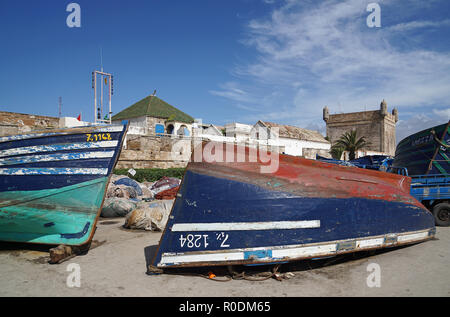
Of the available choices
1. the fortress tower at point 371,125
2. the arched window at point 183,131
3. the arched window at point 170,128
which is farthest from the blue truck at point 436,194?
the fortress tower at point 371,125

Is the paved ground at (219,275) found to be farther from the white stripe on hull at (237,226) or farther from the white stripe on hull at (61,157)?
the white stripe on hull at (61,157)

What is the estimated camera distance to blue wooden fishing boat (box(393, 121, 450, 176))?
8234mm

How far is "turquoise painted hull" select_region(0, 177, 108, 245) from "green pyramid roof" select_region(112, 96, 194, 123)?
75.0 feet

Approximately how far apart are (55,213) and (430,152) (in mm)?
10415

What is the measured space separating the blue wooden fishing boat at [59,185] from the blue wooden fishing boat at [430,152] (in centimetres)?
754

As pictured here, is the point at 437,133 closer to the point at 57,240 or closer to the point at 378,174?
the point at 378,174

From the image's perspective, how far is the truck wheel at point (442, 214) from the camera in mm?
7690

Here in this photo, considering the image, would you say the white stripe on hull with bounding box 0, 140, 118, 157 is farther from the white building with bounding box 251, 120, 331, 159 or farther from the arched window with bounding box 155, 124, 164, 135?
the white building with bounding box 251, 120, 331, 159

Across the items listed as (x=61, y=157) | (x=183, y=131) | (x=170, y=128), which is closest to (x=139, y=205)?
(x=61, y=157)

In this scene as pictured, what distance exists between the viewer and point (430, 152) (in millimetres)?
8664

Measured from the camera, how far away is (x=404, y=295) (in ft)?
11.1

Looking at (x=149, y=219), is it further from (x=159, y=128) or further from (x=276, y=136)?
(x=276, y=136)

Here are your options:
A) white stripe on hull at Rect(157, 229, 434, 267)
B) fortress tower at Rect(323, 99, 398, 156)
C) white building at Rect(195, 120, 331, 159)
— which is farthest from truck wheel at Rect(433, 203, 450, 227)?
fortress tower at Rect(323, 99, 398, 156)

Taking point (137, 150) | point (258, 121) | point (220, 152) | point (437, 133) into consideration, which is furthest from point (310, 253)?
point (258, 121)
